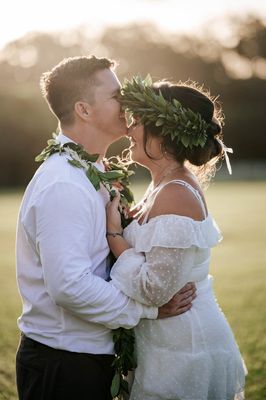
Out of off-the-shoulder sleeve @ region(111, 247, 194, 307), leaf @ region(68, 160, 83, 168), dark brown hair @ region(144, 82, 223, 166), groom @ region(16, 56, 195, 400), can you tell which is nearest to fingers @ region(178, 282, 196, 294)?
groom @ region(16, 56, 195, 400)

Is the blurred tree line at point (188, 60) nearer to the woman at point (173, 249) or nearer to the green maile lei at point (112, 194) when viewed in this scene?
the woman at point (173, 249)

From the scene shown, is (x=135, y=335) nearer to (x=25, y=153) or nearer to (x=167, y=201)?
(x=167, y=201)

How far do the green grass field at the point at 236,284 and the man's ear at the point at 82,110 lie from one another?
3040 millimetres

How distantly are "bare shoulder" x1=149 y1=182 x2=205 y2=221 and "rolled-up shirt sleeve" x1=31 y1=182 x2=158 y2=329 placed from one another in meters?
0.45

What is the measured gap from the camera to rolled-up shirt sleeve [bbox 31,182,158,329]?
360cm

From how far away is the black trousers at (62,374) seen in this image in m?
3.87

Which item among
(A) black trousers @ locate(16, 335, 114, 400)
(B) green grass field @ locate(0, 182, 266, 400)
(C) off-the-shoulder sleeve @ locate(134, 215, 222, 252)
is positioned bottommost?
(B) green grass field @ locate(0, 182, 266, 400)

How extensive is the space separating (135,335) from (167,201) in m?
0.85

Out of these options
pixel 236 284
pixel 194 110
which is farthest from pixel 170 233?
pixel 236 284

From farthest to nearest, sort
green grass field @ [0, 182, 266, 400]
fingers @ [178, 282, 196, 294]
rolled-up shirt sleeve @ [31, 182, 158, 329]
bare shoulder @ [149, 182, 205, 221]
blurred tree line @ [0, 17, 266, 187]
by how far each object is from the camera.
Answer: blurred tree line @ [0, 17, 266, 187] < green grass field @ [0, 182, 266, 400] < fingers @ [178, 282, 196, 294] < bare shoulder @ [149, 182, 205, 221] < rolled-up shirt sleeve @ [31, 182, 158, 329]

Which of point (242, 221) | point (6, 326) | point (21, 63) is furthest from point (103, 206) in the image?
point (21, 63)

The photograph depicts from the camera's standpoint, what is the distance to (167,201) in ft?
13.1

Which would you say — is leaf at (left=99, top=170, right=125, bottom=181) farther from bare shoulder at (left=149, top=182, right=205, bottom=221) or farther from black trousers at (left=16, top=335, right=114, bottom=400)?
black trousers at (left=16, top=335, right=114, bottom=400)

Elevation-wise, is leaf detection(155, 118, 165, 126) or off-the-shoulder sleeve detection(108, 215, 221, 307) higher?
leaf detection(155, 118, 165, 126)
